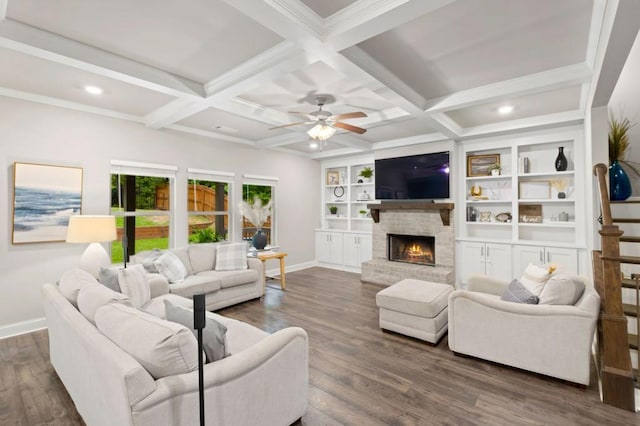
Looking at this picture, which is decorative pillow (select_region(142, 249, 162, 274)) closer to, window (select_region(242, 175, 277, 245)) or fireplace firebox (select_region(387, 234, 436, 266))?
window (select_region(242, 175, 277, 245))

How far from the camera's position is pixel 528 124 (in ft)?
15.0

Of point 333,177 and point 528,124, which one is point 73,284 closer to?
point 528,124

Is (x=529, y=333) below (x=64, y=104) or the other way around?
below

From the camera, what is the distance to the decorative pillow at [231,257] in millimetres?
4703

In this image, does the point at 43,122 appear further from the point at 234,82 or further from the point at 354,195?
the point at 354,195

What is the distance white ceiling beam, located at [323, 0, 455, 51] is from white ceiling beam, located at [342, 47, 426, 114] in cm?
26

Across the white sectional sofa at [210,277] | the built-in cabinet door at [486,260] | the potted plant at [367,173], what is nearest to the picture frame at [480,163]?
the built-in cabinet door at [486,260]

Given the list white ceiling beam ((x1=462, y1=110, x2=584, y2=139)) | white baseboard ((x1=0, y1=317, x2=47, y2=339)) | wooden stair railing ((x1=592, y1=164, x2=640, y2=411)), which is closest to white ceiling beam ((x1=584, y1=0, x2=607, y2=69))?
wooden stair railing ((x1=592, y1=164, x2=640, y2=411))

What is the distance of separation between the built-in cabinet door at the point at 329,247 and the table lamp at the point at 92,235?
457 centimetres

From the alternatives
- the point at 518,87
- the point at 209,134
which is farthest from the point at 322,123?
the point at 209,134

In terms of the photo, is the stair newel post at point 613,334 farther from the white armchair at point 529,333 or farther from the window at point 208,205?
the window at point 208,205

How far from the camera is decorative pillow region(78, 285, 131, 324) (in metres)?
1.93

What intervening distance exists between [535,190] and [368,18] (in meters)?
4.39

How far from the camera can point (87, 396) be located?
1.76m
